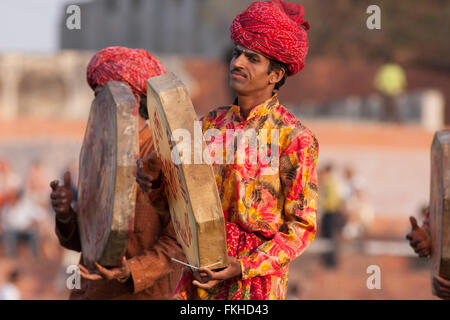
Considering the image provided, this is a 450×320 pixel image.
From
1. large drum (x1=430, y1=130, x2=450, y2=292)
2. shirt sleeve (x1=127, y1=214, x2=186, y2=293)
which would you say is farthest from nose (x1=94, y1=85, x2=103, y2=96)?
large drum (x1=430, y1=130, x2=450, y2=292)

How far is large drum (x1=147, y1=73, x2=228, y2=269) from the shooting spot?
2.81 m

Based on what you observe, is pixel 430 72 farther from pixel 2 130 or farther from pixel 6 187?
pixel 6 187

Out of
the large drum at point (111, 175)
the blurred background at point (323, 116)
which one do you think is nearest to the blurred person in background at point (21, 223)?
the blurred background at point (323, 116)

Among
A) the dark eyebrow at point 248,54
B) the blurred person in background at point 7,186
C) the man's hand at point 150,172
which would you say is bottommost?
the blurred person in background at point 7,186

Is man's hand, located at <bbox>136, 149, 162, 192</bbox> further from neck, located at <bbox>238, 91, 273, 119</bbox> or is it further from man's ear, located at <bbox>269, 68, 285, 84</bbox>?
man's ear, located at <bbox>269, 68, 285, 84</bbox>

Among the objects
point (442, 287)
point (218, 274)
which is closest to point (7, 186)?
point (442, 287)

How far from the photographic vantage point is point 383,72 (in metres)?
23.3

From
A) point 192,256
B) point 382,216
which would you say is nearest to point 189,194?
point 192,256

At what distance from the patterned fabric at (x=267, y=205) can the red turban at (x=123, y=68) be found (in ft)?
2.84

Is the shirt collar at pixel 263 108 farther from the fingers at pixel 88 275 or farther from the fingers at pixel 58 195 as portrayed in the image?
the fingers at pixel 58 195

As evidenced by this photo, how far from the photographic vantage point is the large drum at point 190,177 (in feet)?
9.23

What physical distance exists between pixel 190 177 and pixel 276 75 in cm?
75

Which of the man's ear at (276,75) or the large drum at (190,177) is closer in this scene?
the large drum at (190,177)
